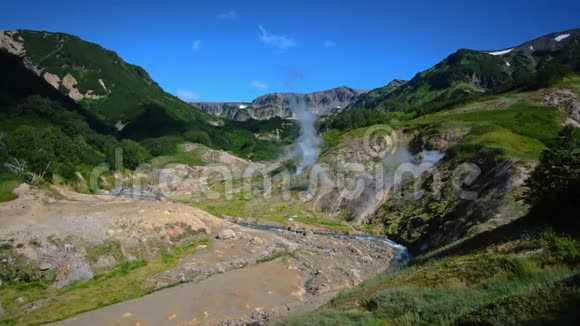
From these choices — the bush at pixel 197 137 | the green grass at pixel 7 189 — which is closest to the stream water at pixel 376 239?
the green grass at pixel 7 189

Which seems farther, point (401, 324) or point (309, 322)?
point (309, 322)

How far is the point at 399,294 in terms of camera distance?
16.2 metres

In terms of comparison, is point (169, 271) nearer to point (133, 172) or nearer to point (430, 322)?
point (430, 322)

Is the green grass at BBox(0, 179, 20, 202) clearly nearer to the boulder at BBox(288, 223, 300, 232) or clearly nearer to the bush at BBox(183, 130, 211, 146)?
the boulder at BBox(288, 223, 300, 232)

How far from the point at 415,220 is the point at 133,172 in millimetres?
88333

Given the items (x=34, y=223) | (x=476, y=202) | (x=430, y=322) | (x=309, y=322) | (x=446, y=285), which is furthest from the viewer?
(x=476, y=202)

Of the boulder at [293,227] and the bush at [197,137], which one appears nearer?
the boulder at [293,227]

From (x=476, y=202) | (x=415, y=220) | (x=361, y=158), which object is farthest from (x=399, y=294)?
(x=361, y=158)
